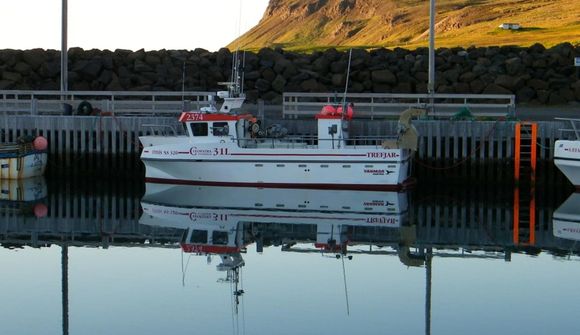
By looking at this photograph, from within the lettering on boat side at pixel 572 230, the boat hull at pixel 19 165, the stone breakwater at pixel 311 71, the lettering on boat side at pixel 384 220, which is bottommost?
the lettering on boat side at pixel 572 230

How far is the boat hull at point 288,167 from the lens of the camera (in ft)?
116

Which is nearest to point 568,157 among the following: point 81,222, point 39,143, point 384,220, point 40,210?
point 384,220

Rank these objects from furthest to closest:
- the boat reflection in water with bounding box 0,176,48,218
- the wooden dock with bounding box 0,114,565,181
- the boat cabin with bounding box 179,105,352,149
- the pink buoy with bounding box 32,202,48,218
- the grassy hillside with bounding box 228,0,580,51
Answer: the grassy hillside with bounding box 228,0,580,51
the wooden dock with bounding box 0,114,565,181
the boat cabin with bounding box 179,105,352,149
the boat reflection in water with bounding box 0,176,48,218
the pink buoy with bounding box 32,202,48,218

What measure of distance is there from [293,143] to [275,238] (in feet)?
29.4

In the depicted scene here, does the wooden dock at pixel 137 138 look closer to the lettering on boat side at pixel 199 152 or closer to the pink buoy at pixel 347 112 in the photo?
the pink buoy at pixel 347 112

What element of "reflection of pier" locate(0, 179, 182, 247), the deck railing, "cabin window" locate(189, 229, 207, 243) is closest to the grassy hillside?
the deck railing

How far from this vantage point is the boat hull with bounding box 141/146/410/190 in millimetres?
35219

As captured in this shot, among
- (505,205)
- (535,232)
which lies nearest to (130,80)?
(505,205)

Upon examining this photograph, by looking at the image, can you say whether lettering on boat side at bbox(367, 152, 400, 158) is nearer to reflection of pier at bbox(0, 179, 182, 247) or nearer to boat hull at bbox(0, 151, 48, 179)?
reflection of pier at bbox(0, 179, 182, 247)

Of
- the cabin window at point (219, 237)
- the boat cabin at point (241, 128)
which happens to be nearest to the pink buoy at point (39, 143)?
the boat cabin at point (241, 128)

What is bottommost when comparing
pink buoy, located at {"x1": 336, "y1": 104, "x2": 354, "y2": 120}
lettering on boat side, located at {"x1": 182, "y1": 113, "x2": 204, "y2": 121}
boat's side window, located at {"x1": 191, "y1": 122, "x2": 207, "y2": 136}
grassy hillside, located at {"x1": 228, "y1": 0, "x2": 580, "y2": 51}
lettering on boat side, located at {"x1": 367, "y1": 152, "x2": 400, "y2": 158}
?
lettering on boat side, located at {"x1": 367, "y1": 152, "x2": 400, "y2": 158}

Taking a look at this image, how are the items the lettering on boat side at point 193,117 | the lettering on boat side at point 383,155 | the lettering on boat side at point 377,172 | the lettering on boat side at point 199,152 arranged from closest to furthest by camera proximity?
the lettering on boat side at point 383,155, the lettering on boat side at point 377,172, the lettering on boat side at point 199,152, the lettering on boat side at point 193,117

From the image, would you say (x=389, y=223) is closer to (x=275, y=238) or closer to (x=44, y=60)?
(x=275, y=238)

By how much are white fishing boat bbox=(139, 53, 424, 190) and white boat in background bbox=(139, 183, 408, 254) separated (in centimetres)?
38
